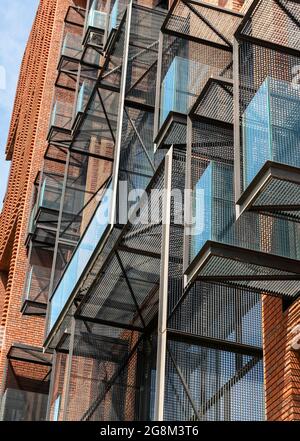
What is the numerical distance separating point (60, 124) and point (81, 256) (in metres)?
10.8

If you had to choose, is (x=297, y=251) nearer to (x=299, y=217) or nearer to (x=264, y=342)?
(x=299, y=217)

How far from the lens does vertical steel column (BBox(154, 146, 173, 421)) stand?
11227mm

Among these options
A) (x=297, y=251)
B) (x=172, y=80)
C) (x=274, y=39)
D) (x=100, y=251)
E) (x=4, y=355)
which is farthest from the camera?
(x=4, y=355)

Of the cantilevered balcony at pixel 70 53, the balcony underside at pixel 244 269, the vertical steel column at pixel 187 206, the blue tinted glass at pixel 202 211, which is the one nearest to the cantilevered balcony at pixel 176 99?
the vertical steel column at pixel 187 206

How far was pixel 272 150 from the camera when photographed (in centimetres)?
993

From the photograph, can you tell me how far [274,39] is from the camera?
11633 millimetres

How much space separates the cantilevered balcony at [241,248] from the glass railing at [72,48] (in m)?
17.7

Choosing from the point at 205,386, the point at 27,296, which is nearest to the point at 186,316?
the point at 205,386

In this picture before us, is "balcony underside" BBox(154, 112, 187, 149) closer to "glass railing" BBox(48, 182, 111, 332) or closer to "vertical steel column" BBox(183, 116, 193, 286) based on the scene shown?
"vertical steel column" BBox(183, 116, 193, 286)

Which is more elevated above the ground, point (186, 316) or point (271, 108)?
point (271, 108)

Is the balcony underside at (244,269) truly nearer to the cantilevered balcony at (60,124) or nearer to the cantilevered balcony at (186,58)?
the cantilevered balcony at (186,58)

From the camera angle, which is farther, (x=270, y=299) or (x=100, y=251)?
(x=100, y=251)

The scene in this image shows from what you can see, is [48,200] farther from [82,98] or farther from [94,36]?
[94,36]
